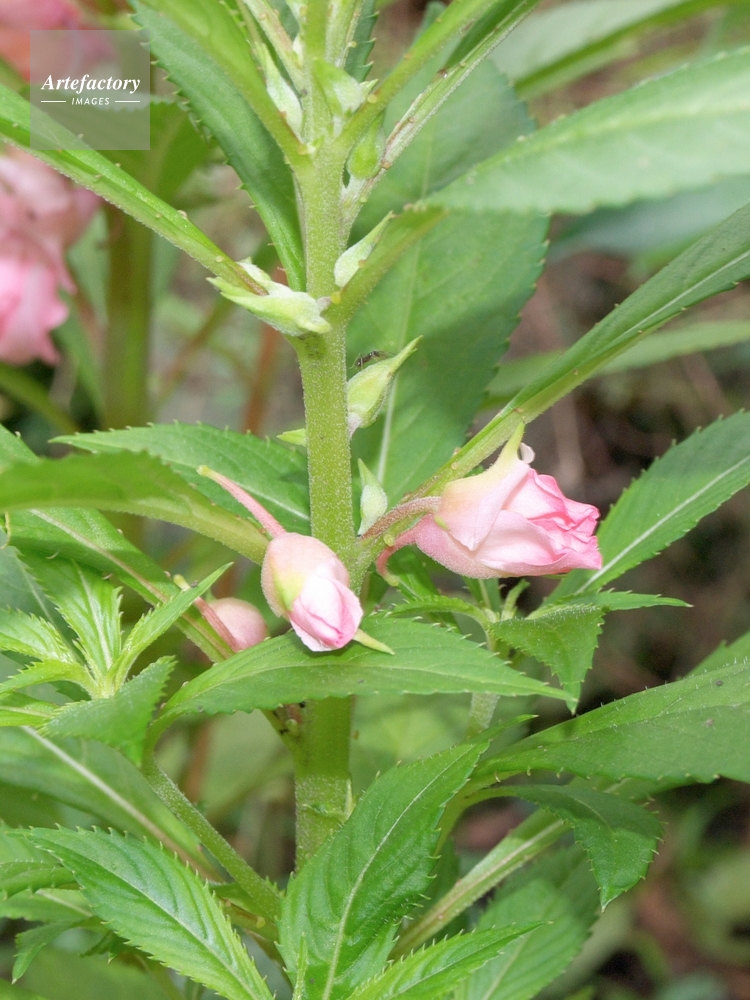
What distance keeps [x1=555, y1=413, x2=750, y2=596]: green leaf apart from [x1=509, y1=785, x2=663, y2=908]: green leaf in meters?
0.14

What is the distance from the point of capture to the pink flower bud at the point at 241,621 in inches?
24.4

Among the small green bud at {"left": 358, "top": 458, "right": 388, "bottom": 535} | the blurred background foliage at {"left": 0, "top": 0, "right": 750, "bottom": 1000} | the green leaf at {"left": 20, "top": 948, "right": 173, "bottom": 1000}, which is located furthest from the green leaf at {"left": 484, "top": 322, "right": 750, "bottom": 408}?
the green leaf at {"left": 20, "top": 948, "right": 173, "bottom": 1000}

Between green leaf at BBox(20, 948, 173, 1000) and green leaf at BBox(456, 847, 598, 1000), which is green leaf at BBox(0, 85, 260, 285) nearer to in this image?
green leaf at BBox(456, 847, 598, 1000)

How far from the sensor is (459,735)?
89 centimetres

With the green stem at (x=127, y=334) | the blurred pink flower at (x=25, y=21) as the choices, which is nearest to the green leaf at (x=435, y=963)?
the green stem at (x=127, y=334)

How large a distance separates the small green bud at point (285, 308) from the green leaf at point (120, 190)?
0.03m

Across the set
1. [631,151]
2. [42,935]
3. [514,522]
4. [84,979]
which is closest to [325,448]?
[514,522]

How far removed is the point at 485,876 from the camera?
0.71 m

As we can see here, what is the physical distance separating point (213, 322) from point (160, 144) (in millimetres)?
262

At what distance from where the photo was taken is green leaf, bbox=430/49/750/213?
1.24 ft

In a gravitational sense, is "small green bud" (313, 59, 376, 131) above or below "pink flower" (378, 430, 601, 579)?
above

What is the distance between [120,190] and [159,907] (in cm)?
38

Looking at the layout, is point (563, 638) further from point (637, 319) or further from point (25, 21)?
point (25, 21)

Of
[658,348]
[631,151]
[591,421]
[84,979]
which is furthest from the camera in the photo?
[591,421]
